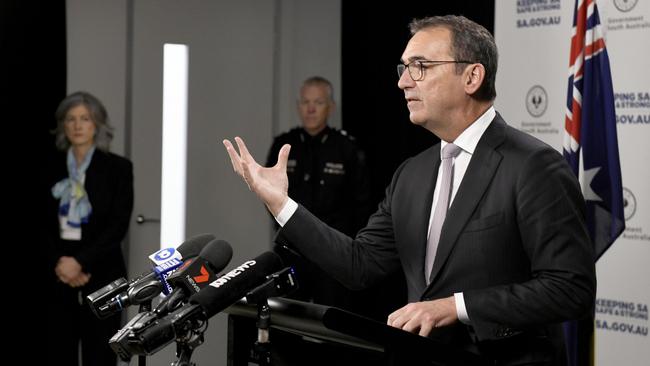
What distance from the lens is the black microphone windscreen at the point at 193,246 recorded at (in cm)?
231

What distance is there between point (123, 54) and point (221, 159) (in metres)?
0.94

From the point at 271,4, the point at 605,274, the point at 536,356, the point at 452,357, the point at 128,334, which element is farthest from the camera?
the point at 271,4

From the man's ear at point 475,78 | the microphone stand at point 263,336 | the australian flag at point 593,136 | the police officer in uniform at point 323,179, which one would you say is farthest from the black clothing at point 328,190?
the microphone stand at point 263,336

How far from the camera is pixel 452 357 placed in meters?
2.09

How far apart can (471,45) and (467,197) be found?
39 cm

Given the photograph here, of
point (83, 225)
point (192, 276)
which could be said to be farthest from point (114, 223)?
point (192, 276)

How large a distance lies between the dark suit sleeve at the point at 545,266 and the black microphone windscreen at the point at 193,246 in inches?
24.6

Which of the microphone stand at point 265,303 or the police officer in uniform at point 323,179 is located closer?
the microphone stand at point 265,303

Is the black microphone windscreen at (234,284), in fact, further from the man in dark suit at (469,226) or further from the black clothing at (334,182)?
the black clothing at (334,182)

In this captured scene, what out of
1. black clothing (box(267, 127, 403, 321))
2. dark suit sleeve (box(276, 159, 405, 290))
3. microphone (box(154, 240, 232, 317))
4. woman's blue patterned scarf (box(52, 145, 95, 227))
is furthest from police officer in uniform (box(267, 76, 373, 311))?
microphone (box(154, 240, 232, 317))

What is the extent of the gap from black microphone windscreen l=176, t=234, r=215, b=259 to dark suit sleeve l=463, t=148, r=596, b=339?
0.62 meters

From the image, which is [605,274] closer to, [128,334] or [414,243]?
[414,243]

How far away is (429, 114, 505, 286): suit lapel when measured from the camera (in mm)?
2393

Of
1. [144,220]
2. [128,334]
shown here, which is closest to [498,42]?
[144,220]
